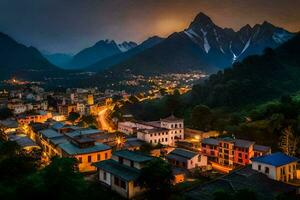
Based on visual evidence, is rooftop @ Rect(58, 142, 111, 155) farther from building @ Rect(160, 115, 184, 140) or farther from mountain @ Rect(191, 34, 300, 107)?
mountain @ Rect(191, 34, 300, 107)

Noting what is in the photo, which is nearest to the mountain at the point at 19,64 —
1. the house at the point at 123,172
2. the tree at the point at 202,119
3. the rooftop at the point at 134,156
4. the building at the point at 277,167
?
the tree at the point at 202,119

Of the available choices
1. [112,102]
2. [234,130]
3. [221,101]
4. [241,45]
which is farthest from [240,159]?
[241,45]

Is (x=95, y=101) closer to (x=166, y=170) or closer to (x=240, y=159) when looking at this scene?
(x=240, y=159)

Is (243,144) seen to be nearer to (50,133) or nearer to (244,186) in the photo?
(244,186)

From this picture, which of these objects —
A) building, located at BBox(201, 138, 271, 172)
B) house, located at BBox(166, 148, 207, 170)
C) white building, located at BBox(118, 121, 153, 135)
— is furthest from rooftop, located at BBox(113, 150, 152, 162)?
white building, located at BBox(118, 121, 153, 135)

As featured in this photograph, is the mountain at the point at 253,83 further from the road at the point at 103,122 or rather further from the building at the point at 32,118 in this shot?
the building at the point at 32,118
